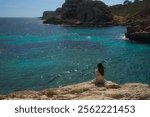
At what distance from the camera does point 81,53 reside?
48.7 meters

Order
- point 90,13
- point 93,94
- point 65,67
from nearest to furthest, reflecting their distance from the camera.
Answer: point 93,94, point 65,67, point 90,13

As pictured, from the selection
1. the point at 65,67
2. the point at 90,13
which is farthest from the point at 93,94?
the point at 90,13

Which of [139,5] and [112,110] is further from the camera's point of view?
[139,5]

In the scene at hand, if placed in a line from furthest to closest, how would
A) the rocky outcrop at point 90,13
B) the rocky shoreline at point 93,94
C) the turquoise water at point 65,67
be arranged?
the rocky outcrop at point 90,13 < the turquoise water at point 65,67 < the rocky shoreline at point 93,94

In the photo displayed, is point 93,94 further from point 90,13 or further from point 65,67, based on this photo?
point 90,13

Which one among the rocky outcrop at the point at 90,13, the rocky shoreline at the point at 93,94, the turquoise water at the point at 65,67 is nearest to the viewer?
the rocky shoreline at the point at 93,94

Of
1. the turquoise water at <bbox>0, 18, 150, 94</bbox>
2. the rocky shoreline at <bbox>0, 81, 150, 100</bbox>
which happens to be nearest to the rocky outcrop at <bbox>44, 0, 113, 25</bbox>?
the turquoise water at <bbox>0, 18, 150, 94</bbox>

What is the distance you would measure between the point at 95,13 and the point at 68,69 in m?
84.4

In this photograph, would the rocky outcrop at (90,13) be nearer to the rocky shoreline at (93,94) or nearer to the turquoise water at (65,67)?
the turquoise water at (65,67)

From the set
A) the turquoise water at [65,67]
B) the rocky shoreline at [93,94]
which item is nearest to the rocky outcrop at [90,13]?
the turquoise water at [65,67]

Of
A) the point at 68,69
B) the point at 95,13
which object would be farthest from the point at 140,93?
the point at 95,13

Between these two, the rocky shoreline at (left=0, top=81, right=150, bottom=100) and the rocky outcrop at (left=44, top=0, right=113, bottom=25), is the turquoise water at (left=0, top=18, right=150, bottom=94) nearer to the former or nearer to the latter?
the rocky shoreline at (left=0, top=81, right=150, bottom=100)

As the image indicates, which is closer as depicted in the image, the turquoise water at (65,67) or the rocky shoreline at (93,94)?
the rocky shoreline at (93,94)

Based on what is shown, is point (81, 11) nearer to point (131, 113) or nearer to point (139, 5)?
point (139, 5)
